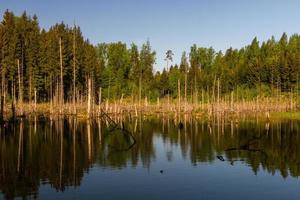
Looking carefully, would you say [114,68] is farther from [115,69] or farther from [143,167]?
[143,167]

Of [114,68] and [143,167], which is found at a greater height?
[114,68]

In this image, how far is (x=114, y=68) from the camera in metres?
Result: 140

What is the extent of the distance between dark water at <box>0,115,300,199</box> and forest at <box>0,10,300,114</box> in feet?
65.2

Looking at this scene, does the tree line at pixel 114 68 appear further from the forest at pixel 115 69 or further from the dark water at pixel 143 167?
the dark water at pixel 143 167

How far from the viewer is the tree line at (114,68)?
82125 millimetres

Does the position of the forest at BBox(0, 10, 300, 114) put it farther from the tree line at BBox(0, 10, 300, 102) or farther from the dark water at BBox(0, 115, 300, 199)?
the dark water at BBox(0, 115, 300, 199)

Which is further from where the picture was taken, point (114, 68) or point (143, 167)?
point (114, 68)

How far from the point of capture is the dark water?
2009cm

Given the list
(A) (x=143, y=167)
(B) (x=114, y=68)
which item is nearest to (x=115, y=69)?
(B) (x=114, y=68)

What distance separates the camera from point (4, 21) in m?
88.2

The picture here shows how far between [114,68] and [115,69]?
3.87 ft

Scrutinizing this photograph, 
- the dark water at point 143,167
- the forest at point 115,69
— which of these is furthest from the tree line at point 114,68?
the dark water at point 143,167

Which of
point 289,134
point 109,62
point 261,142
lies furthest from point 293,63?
point 261,142

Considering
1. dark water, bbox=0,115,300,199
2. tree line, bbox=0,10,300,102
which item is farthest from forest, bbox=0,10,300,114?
dark water, bbox=0,115,300,199
